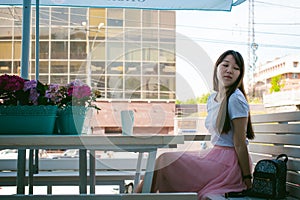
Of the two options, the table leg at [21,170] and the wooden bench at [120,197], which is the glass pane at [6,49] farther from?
the wooden bench at [120,197]

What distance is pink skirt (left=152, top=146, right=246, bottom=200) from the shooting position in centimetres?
170

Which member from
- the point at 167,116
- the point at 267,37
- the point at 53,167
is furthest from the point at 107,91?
the point at 267,37

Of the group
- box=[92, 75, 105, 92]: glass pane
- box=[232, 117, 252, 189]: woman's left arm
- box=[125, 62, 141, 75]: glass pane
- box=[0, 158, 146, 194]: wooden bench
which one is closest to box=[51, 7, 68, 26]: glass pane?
box=[92, 75, 105, 92]: glass pane

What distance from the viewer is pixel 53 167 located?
8.33ft

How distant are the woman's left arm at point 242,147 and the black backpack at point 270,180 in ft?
0.21

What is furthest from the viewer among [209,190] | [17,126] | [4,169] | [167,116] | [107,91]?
[4,169]

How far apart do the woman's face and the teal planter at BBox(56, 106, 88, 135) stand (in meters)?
0.81

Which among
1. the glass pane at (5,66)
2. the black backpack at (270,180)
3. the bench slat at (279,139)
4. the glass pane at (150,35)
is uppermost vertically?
the glass pane at (150,35)

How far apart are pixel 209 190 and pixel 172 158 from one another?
20 cm

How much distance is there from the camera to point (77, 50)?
3.76m

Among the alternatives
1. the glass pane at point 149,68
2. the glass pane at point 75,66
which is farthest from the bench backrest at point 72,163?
the glass pane at point 75,66

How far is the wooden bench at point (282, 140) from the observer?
1766 millimetres

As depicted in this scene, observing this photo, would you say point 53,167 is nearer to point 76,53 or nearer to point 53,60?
point 53,60

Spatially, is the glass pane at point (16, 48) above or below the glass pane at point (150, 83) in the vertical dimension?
above
